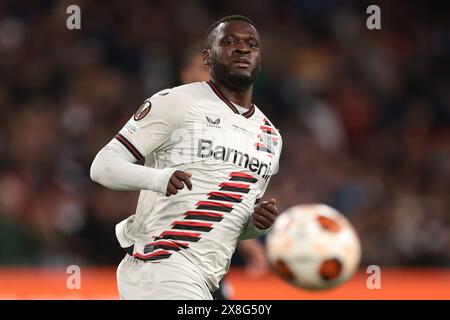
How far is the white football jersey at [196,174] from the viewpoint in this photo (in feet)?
15.3

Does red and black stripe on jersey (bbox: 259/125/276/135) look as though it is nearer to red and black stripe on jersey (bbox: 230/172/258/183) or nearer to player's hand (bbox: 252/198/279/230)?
red and black stripe on jersey (bbox: 230/172/258/183)

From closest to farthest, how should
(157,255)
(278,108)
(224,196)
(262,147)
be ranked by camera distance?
(157,255) → (224,196) → (262,147) → (278,108)

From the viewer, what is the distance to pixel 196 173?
15.5 feet

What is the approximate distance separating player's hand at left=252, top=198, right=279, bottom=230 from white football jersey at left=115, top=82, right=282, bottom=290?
14 cm

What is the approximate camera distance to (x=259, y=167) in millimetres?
4879

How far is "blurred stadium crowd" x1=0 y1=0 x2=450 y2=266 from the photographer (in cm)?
1146

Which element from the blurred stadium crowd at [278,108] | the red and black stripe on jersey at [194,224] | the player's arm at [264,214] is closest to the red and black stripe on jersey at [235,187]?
the red and black stripe on jersey at [194,224]

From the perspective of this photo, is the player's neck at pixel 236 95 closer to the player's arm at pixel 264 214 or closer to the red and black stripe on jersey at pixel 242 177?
the red and black stripe on jersey at pixel 242 177

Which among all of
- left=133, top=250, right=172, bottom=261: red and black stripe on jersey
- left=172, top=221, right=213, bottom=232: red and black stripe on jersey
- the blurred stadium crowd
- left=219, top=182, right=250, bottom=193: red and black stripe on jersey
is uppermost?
the blurred stadium crowd

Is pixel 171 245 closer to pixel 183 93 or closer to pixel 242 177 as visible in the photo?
pixel 242 177

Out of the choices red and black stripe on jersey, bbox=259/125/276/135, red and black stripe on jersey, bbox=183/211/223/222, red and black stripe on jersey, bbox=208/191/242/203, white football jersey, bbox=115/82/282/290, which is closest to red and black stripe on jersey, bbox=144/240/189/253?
white football jersey, bbox=115/82/282/290

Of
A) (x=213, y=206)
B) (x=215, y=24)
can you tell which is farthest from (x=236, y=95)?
(x=213, y=206)

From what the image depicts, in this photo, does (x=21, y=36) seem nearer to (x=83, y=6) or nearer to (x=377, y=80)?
(x=83, y=6)
